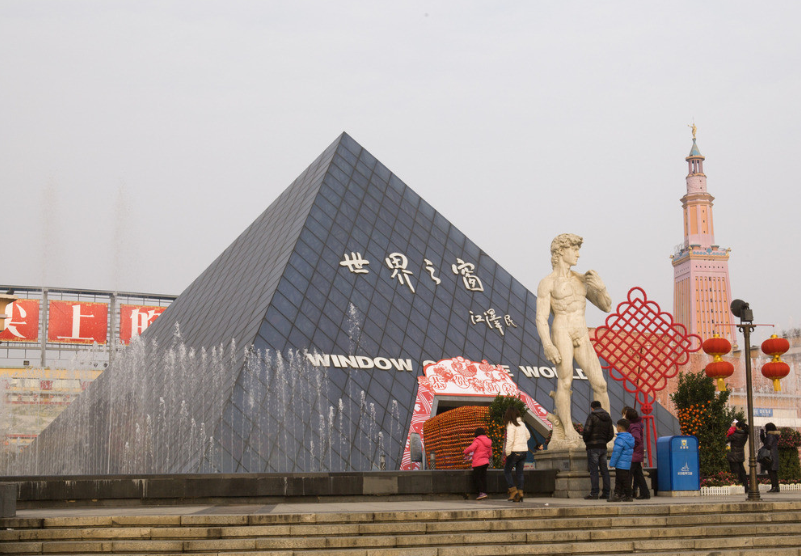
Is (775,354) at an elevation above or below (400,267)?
below

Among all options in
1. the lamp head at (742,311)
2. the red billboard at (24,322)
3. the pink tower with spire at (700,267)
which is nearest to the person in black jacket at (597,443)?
the lamp head at (742,311)

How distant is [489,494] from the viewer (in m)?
11.0

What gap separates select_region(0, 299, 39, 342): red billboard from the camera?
45.8 m

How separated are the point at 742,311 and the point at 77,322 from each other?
42.7 metres

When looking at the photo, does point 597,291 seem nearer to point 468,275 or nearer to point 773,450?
point 773,450

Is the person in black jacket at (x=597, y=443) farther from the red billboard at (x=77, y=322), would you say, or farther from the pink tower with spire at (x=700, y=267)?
the pink tower with spire at (x=700, y=267)

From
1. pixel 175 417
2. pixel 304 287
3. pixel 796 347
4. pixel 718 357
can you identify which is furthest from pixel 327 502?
pixel 796 347

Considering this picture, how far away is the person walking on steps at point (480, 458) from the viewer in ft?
34.4

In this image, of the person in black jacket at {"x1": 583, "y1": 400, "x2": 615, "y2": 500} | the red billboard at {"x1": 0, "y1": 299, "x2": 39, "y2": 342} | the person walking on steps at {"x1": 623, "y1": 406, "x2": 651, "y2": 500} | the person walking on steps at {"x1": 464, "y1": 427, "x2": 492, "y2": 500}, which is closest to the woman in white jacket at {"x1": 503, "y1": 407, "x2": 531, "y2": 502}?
the person walking on steps at {"x1": 464, "y1": 427, "x2": 492, "y2": 500}

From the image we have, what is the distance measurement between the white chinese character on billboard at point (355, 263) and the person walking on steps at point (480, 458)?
10.8 m

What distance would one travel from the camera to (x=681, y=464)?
11336mm

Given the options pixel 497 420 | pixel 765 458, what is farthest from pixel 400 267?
pixel 765 458

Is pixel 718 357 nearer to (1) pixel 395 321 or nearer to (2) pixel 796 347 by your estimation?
(1) pixel 395 321

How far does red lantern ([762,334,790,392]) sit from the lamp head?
358 inches
